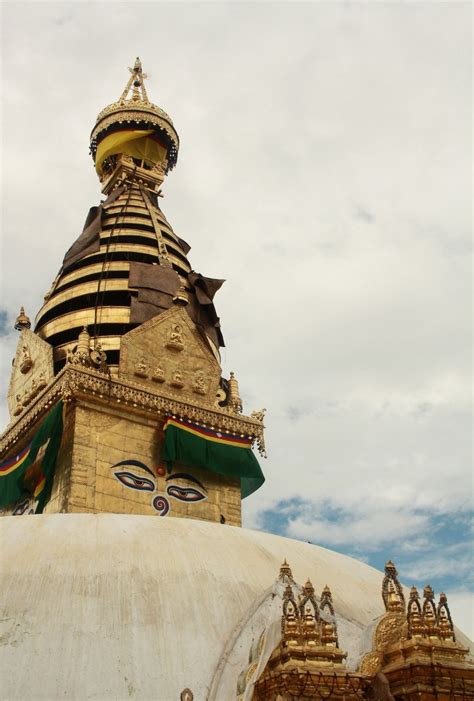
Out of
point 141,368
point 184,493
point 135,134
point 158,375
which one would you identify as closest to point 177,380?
point 158,375

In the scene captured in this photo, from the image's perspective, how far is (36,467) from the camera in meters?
20.5

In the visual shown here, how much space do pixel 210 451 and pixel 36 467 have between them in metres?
4.48

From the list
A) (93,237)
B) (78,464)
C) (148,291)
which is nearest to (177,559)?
(78,464)

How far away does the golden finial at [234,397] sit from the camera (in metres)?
22.3

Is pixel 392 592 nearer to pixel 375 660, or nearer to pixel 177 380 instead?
pixel 375 660

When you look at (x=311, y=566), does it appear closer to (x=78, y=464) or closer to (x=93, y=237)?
(x=78, y=464)

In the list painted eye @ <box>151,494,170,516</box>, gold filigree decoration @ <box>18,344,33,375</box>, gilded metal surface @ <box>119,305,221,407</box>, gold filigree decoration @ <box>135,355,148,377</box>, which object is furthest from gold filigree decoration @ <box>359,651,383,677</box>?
gold filigree decoration @ <box>18,344,33,375</box>

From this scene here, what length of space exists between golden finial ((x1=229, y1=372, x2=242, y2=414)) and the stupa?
0.93 m

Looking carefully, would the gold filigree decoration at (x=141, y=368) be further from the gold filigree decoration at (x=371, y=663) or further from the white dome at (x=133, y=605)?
the gold filigree decoration at (x=371, y=663)

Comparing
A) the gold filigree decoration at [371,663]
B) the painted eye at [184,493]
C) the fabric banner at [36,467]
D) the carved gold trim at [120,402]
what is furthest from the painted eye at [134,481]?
the gold filigree decoration at [371,663]

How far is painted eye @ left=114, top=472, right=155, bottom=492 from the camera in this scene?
62.3 ft

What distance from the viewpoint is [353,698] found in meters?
8.00

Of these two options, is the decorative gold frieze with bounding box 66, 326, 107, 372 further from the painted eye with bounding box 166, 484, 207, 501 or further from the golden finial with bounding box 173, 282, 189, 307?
the painted eye with bounding box 166, 484, 207, 501

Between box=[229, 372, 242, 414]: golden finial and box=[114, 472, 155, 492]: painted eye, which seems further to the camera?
box=[229, 372, 242, 414]: golden finial
